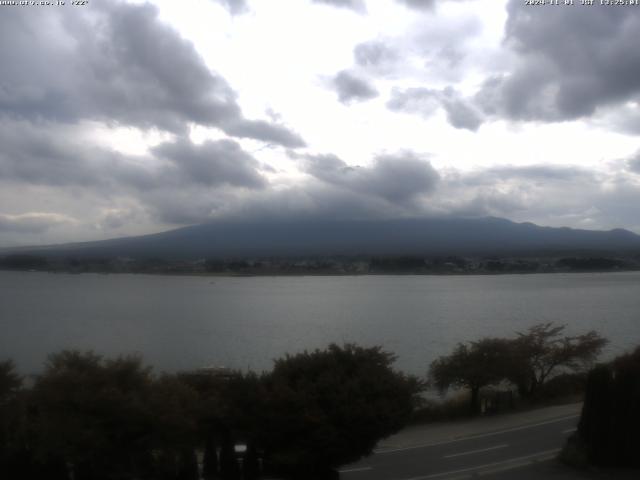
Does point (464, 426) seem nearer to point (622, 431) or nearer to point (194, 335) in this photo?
→ point (622, 431)

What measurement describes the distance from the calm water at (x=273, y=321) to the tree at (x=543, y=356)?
5.18 meters

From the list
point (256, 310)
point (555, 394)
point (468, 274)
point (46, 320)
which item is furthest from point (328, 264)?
point (555, 394)

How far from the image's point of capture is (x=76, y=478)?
29.9 ft

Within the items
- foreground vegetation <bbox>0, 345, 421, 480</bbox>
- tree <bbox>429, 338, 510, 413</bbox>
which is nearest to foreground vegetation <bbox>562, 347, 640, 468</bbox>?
foreground vegetation <bbox>0, 345, 421, 480</bbox>

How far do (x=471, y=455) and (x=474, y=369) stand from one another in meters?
7.17

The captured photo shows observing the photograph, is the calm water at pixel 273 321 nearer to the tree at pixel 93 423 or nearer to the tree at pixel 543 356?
the tree at pixel 543 356

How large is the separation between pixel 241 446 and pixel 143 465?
74.4 inches

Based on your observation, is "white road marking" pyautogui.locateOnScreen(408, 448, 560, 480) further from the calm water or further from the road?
the calm water

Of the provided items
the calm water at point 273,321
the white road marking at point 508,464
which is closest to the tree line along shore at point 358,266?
the calm water at point 273,321

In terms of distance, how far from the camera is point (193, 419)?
947 centimetres

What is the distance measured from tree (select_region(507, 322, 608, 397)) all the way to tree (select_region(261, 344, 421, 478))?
11.3 m

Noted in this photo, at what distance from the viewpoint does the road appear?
11.5 meters

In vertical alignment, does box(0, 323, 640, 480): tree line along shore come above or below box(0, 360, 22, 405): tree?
below

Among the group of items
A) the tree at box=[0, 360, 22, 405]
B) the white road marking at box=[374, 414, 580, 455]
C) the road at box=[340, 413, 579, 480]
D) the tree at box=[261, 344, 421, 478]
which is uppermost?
the tree at box=[0, 360, 22, 405]
